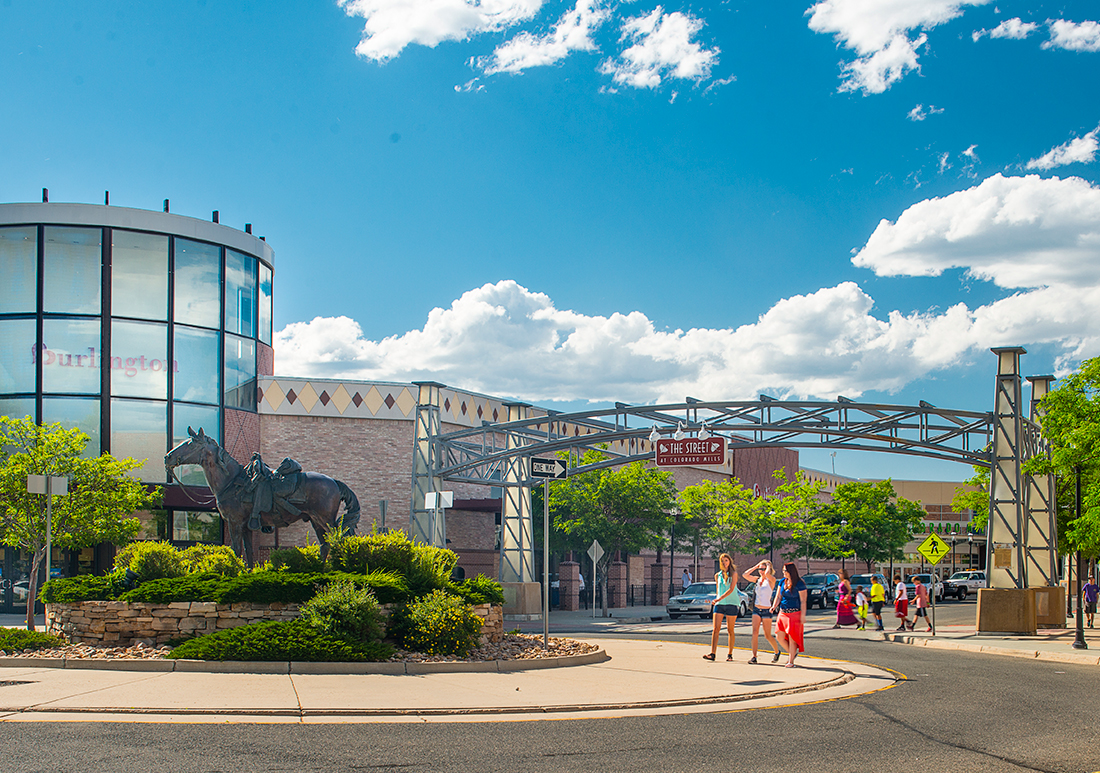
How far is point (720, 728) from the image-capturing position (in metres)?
10.5

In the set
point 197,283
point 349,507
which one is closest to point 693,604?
point 349,507

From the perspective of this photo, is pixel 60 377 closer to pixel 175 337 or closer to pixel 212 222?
pixel 175 337

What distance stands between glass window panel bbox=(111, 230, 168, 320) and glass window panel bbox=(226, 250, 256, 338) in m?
2.36

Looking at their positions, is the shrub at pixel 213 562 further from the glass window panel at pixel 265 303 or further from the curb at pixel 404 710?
the glass window panel at pixel 265 303

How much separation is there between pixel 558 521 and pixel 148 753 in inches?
1368

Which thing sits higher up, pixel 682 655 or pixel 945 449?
pixel 945 449

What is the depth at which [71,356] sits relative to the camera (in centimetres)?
3397

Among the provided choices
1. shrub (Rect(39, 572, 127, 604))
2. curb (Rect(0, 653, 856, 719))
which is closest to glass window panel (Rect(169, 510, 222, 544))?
shrub (Rect(39, 572, 127, 604))

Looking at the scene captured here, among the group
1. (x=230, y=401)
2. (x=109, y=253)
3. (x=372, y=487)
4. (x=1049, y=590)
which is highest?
(x=109, y=253)

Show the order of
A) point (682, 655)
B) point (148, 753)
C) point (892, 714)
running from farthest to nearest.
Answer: point (682, 655)
point (892, 714)
point (148, 753)

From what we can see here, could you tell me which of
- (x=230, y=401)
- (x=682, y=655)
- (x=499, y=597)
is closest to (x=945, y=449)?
(x=682, y=655)

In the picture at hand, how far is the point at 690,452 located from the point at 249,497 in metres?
12.7

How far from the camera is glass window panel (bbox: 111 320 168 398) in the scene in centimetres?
3444

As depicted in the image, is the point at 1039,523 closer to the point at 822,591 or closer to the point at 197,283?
the point at 822,591
